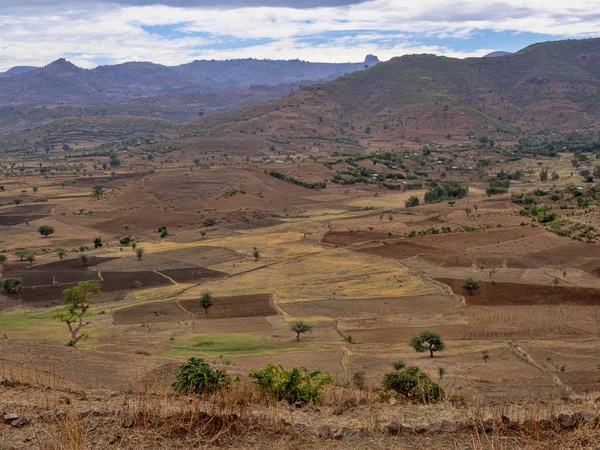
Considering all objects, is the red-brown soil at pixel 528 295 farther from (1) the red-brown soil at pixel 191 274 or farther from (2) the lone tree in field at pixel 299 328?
(1) the red-brown soil at pixel 191 274

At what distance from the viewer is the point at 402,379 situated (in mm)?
29844

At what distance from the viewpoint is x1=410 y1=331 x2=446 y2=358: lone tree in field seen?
42469 millimetres

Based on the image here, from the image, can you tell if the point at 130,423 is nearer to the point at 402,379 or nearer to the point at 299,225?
the point at 402,379

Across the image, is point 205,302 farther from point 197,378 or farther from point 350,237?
point 350,237

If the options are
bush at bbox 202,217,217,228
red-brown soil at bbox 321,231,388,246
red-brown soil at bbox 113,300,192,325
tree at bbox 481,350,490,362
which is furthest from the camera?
bush at bbox 202,217,217,228

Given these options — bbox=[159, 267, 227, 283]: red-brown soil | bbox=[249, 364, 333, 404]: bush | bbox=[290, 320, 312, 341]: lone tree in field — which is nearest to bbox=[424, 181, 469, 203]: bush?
bbox=[159, 267, 227, 283]: red-brown soil

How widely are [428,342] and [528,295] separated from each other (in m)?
20.1

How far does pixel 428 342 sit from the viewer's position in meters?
43.1

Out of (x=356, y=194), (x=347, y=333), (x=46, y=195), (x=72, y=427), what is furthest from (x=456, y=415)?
(x=46, y=195)

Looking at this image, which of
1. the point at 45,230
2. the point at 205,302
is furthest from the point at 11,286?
the point at 45,230

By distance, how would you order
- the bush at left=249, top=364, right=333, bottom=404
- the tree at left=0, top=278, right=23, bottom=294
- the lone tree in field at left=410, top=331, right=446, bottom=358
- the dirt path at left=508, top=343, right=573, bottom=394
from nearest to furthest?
the bush at left=249, top=364, right=333, bottom=404 → the dirt path at left=508, top=343, right=573, bottom=394 → the lone tree in field at left=410, top=331, right=446, bottom=358 → the tree at left=0, top=278, right=23, bottom=294

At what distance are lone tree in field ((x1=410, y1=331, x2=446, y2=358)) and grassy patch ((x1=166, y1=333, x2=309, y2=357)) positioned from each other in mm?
8390

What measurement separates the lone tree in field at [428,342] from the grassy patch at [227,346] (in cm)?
839

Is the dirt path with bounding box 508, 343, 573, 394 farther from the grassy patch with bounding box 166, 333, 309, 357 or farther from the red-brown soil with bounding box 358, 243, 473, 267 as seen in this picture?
the red-brown soil with bounding box 358, 243, 473, 267
